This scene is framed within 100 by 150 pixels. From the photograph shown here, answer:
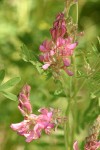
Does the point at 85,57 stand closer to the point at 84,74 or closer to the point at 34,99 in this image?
the point at 84,74

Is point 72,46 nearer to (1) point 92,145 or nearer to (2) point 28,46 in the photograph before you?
(1) point 92,145

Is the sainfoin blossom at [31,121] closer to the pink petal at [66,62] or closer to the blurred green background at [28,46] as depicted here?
the pink petal at [66,62]

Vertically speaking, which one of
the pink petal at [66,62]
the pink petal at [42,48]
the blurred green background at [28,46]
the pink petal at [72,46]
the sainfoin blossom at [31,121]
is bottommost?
the sainfoin blossom at [31,121]

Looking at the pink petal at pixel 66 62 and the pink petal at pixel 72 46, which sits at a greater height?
the pink petal at pixel 72 46

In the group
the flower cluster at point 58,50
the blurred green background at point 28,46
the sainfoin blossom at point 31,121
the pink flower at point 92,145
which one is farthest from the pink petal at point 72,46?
the blurred green background at point 28,46

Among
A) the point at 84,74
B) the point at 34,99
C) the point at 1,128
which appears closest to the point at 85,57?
the point at 84,74

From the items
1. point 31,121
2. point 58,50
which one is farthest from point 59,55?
point 31,121
